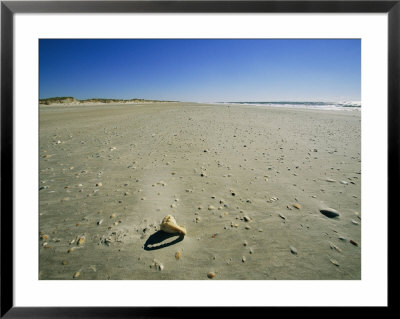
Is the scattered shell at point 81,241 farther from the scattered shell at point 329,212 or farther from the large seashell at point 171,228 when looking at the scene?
the scattered shell at point 329,212

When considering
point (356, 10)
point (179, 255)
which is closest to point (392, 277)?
point (179, 255)

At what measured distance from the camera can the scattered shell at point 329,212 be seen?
229cm

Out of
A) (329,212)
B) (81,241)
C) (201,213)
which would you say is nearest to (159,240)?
(201,213)

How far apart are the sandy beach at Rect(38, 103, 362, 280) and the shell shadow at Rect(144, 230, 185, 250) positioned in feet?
0.04

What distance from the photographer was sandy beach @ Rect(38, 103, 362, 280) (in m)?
1.74

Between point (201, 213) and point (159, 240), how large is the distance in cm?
58

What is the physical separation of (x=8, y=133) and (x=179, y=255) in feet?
6.54

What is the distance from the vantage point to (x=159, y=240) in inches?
74.7

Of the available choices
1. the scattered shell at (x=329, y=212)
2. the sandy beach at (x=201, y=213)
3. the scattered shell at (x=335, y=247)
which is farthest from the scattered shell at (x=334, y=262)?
the scattered shell at (x=329, y=212)

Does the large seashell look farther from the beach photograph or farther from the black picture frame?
the black picture frame

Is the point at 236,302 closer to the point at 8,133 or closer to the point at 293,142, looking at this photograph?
the point at 8,133

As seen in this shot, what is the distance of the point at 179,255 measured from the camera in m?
1.76

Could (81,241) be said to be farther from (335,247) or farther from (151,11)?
(335,247)

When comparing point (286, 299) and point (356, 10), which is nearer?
point (286, 299)
